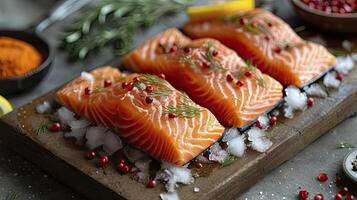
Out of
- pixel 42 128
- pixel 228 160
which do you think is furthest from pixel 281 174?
pixel 42 128

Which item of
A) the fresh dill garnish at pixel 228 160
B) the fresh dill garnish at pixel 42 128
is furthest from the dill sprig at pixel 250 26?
the fresh dill garnish at pixel 42 128

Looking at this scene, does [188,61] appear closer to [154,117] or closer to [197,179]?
[154,117]

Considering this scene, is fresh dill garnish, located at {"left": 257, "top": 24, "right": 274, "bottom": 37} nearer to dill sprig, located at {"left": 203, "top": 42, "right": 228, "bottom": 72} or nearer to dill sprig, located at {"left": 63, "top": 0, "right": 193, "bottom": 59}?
dill sprig, located at {"left": 203, "top": 42, "right": 228, "bottom": 72}

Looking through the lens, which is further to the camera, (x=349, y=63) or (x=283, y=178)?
(x=349, y=63)

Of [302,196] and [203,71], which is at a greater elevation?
[203,71]

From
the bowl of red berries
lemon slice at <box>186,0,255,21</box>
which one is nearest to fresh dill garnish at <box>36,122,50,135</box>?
lemon slice at <box>186,0,255,21</box>

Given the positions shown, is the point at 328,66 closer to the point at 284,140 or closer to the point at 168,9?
the point at 284,140

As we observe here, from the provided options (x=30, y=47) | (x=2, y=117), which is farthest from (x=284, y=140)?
(x=30, y=47)
